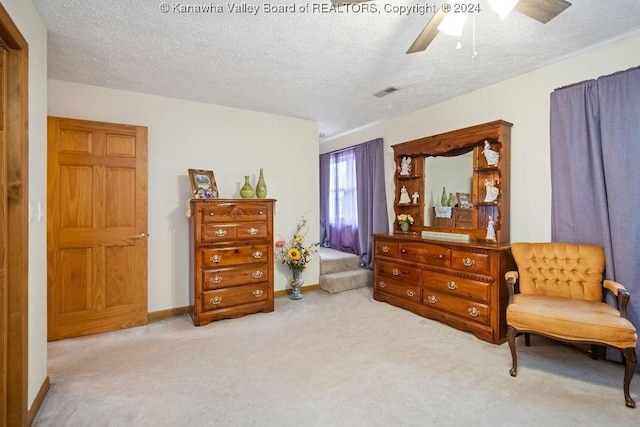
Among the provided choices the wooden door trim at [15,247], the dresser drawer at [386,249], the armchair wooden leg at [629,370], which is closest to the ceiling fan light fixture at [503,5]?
the armchair wooden leg at [629,370]

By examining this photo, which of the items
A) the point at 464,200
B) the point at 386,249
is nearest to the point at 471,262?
the point at 464,200

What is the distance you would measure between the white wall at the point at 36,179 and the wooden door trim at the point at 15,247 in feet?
0.47

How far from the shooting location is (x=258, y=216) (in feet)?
11.5

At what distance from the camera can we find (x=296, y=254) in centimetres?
404

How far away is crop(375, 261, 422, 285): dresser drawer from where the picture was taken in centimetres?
342

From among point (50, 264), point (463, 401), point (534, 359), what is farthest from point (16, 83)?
point (534, 359)

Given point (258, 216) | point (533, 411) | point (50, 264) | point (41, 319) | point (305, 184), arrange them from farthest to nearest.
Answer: point (305, 184) → point (258, 216) → point (50, 264) → point (41, 319) → point (533, 411)

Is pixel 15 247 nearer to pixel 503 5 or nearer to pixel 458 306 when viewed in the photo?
pixel 503 5

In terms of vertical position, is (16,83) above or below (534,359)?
above

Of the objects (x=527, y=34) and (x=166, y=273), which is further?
(x=166, y=273)

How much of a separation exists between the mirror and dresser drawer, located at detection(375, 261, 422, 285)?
691mm

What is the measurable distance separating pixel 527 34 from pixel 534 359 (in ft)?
8.22

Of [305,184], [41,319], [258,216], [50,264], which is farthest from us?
[305,184]

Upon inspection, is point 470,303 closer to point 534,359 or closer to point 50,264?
point 534,359
